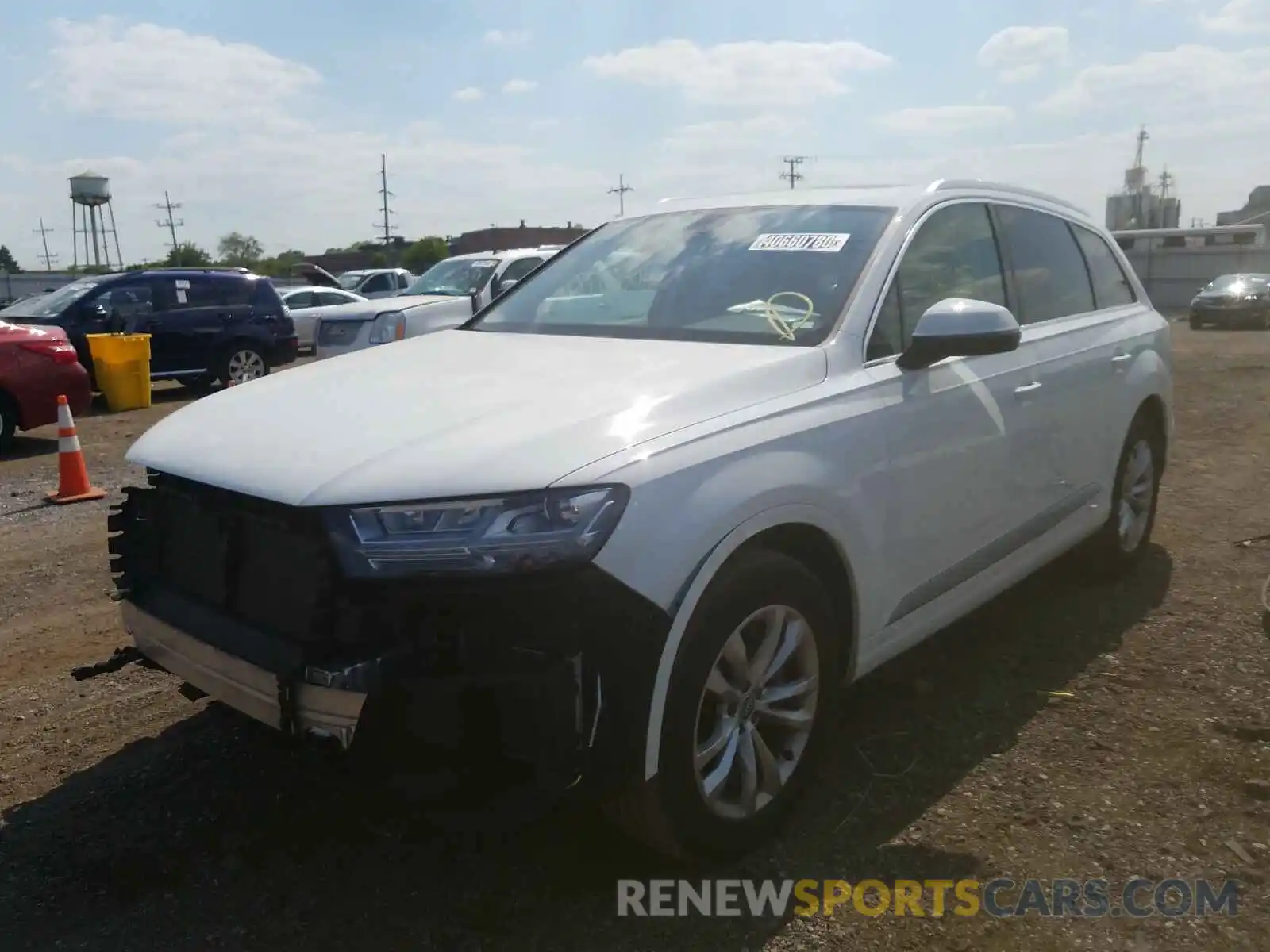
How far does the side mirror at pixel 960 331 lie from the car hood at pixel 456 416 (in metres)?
0.36

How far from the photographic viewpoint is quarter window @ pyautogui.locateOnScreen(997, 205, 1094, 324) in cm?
427

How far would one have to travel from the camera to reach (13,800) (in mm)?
3293

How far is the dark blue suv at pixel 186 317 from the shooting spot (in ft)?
43.7

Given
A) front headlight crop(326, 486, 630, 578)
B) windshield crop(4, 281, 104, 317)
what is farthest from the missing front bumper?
windshield crop(4, 281, 104, 317)

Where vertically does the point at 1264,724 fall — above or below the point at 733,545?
below

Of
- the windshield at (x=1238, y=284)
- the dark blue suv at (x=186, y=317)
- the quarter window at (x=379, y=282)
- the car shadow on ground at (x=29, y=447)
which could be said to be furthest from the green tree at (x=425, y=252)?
the car shadow on ground at (x=29, y=447)

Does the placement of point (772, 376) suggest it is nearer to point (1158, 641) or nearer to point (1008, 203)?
point (1008, 203)

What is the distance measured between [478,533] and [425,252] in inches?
2839

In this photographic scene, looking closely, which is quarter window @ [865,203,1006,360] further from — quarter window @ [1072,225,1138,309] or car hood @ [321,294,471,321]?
car hood @ [321,294,471,321]

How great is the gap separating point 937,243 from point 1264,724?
199cm

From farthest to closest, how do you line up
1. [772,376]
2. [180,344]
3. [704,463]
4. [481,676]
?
[180,344] → [772,376] → [704,463] → [481,676]

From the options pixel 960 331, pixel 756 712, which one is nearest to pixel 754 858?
pixel 756 712

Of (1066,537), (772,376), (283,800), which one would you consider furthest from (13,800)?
(1066,537)

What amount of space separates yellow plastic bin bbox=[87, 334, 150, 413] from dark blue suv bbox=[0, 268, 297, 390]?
330 millimetres
